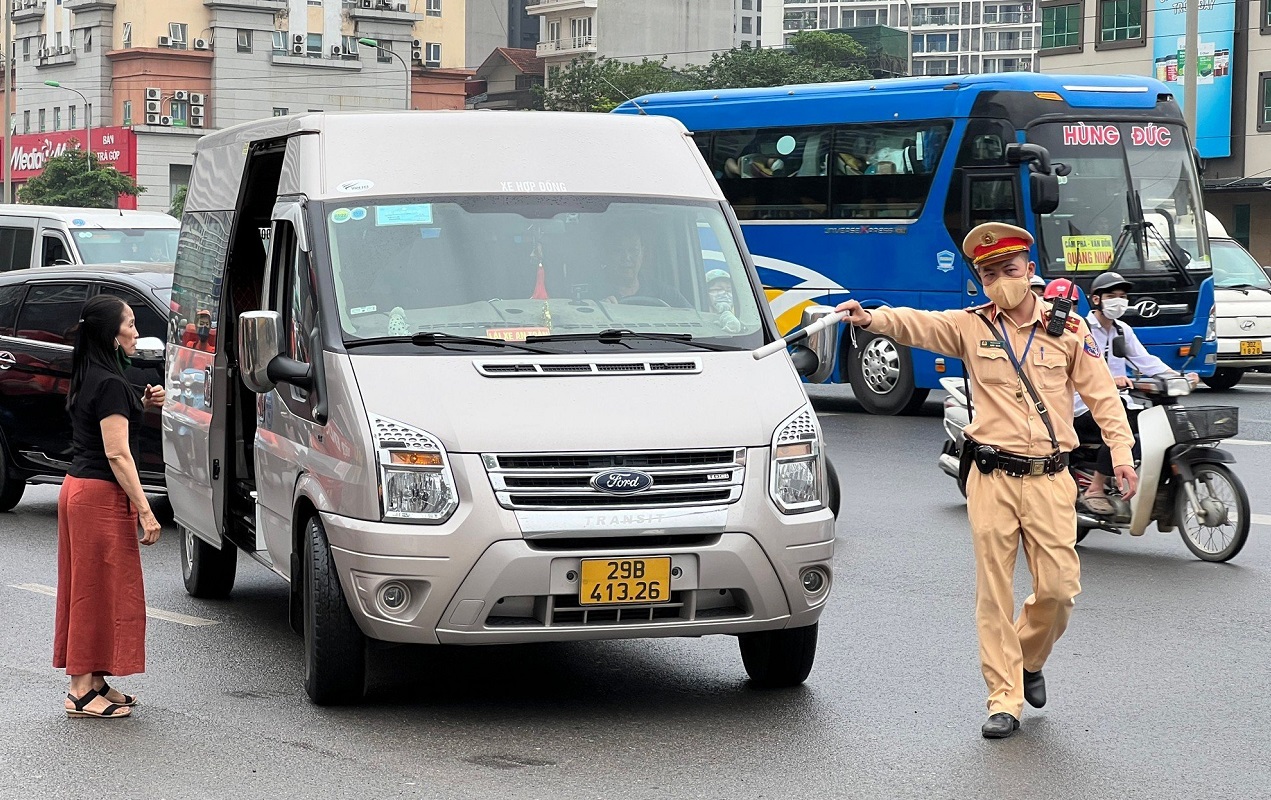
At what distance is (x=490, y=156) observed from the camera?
7.55 metres

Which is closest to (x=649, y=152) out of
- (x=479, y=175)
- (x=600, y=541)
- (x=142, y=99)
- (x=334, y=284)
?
(x=479, y=175)

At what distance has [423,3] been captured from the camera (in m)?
108

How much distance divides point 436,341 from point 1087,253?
12.8 m

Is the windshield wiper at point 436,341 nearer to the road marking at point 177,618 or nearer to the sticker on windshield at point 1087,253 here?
the road marking at point 177,618

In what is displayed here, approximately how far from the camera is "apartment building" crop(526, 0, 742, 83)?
120 meters

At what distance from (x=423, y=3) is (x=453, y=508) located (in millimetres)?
104597

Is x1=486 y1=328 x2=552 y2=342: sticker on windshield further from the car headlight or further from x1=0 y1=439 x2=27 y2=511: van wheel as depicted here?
x1=0 y1=439 x2=27 y2=511: van wheel

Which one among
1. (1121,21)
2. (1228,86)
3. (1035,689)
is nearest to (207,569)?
(1035,689)

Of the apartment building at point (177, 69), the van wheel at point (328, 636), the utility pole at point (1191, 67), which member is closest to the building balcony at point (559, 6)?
the apartment building at point (177, 69)

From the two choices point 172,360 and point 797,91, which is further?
point 797,91

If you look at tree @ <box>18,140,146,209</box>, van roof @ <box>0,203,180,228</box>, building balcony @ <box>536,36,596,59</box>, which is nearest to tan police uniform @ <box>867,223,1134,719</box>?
van roof @ <box>0,203,180,228</box>

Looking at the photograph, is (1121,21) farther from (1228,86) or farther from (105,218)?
(105,218)

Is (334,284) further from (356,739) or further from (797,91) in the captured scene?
(797,91)

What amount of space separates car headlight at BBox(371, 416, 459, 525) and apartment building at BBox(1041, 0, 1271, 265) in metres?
51.0
